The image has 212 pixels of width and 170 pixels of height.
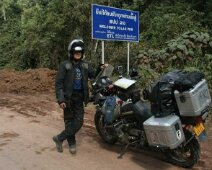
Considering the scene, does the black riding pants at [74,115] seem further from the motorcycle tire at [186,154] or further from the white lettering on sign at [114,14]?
the white lettering on sign at [114,14]

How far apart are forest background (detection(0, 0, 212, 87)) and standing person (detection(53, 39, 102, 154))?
15.5 ft

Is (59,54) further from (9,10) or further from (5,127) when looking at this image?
(9,10)

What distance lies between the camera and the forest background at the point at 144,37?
1212 cm

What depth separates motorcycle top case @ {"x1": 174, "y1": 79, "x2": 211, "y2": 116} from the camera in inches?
205

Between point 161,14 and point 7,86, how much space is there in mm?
7109

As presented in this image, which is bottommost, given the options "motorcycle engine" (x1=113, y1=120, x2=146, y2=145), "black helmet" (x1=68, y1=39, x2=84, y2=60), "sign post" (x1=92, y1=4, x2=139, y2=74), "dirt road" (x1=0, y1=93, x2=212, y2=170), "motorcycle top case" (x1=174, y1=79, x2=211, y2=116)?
"dirt road" (x1=0, y1=93, x2=212, y2=170)

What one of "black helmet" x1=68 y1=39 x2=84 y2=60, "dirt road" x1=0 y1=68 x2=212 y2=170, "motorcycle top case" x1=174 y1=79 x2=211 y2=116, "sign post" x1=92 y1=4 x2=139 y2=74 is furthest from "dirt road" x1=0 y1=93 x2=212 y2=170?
"sign post" x1=92 y1=4 x2=139 y2=74

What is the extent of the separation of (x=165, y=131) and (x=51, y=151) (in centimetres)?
230

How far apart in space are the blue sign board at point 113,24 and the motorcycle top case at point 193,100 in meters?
4.51

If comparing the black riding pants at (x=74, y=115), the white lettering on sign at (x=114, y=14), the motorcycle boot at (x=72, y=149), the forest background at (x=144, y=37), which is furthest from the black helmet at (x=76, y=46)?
the forest background at (x=144, y=37)

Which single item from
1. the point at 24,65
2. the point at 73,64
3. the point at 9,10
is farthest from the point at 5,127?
the point at 9,10

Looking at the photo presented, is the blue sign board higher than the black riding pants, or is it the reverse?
the blue sign board

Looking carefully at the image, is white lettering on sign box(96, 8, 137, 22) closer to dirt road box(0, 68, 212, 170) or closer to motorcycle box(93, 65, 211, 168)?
dirt road box(0, 68, 212, 170)

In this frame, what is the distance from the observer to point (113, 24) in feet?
32.7
